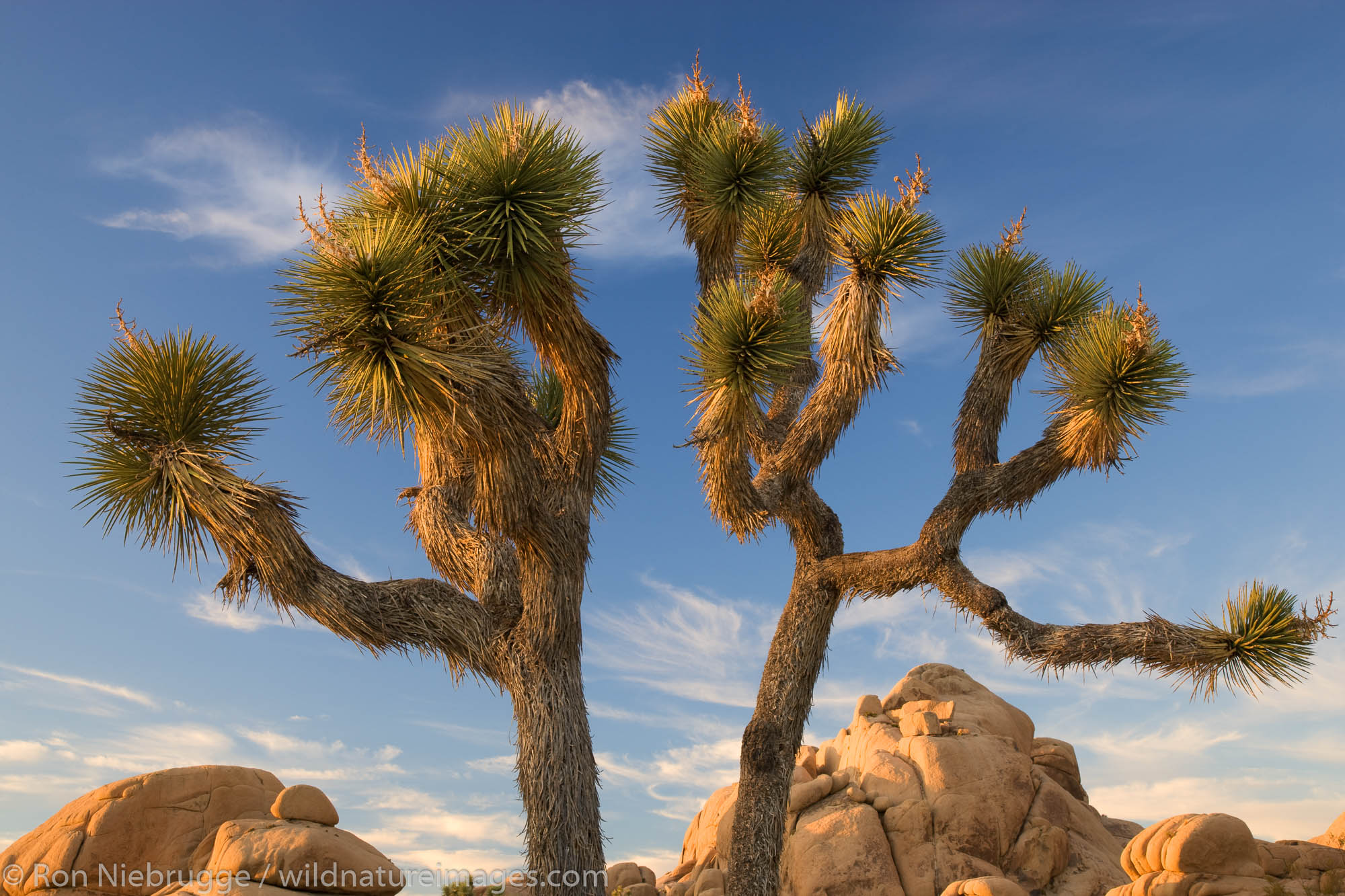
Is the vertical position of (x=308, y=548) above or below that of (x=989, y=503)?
below

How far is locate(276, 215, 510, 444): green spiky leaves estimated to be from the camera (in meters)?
8.55

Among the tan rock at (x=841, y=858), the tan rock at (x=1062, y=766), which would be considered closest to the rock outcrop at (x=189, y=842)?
the tan rock at (x=841, y=858)

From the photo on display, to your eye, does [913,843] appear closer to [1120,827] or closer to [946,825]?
[946,825]

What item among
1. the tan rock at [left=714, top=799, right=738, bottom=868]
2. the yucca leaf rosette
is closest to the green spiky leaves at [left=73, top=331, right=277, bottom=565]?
the yucca leaf rosette

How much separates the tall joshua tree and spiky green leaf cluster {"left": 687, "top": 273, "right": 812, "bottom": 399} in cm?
3

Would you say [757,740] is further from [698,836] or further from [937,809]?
[698,836]

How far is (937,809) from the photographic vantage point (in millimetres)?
14727

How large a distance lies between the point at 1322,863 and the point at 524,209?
14.0 meters

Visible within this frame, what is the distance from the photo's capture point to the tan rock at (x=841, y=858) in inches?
553

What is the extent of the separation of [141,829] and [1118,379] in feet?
42.4

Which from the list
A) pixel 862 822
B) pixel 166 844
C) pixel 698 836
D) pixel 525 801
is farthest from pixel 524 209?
pixel 698 836

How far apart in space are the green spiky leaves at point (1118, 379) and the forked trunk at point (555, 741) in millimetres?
6656

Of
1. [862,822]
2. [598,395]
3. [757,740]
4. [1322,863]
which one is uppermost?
[598,395]

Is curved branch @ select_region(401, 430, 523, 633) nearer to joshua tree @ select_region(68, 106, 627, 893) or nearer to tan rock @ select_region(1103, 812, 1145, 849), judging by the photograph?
joshua tree @ select_region(68, 106, 627, 893)
